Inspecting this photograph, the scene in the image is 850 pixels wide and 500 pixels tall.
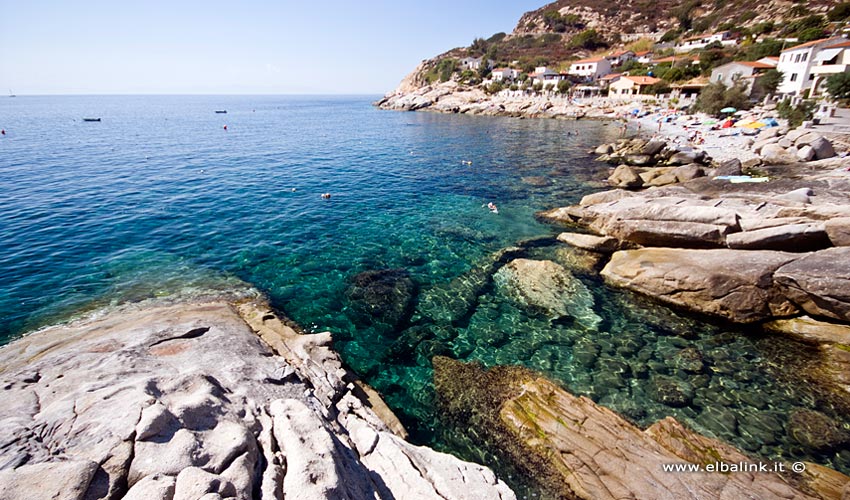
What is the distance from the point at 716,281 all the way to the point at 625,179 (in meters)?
17.3

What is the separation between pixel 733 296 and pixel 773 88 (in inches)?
2883

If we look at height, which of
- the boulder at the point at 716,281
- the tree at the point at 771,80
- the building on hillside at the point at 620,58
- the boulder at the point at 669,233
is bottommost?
the boulder at the point at 716,281

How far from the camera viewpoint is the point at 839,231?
1346cm

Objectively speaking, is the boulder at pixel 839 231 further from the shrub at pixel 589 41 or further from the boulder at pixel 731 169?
the shrub at pixel 589 41

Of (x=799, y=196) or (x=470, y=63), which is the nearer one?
(x=799, y=196)

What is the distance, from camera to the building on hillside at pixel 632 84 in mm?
86562

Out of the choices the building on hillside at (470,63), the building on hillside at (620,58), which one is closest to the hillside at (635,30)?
the building on hillside at (470,63)

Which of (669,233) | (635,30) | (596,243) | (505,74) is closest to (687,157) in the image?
(669,233)

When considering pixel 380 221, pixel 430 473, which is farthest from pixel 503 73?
pixel 430 473

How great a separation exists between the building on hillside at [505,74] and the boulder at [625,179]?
111 metres

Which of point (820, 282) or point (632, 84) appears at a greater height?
point (632, 84)

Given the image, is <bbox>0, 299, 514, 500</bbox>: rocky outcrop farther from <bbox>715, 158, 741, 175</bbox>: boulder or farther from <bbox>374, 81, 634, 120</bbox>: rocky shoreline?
<bbox>374, 81, 634, 120</bbox>: rocky shoreline

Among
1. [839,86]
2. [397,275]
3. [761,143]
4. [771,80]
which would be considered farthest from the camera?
[771,80]

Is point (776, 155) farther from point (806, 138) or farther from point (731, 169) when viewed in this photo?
point (731, 169)
